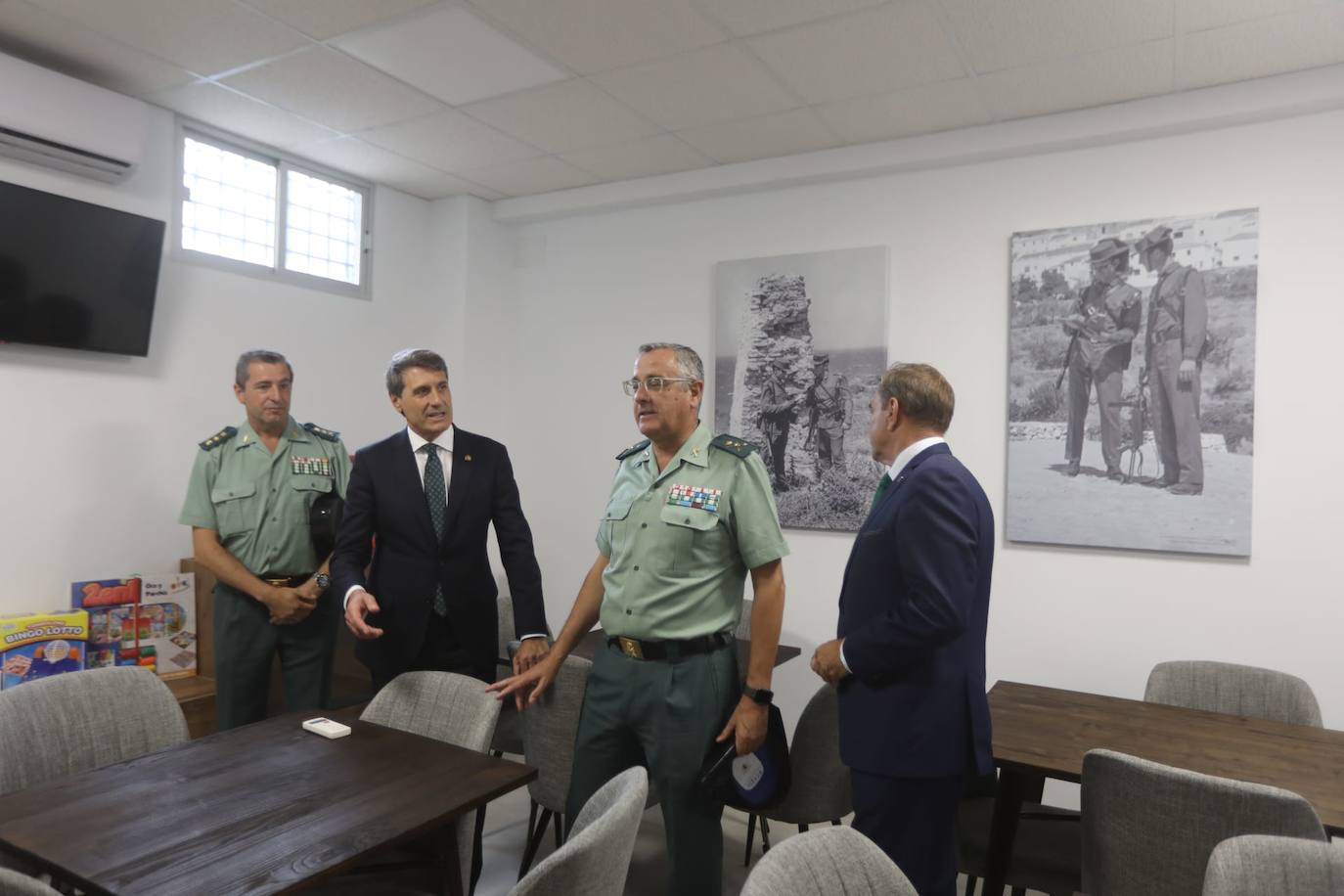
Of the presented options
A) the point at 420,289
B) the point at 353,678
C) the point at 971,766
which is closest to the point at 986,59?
the point at 971,766

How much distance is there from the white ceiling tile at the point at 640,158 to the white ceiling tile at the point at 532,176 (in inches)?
3.7

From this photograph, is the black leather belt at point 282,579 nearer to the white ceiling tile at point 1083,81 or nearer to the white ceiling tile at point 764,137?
the white ceiling tile at point 764,137

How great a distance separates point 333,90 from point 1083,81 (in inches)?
116

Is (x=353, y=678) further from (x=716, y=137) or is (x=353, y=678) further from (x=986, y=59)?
(x=986, y=59)

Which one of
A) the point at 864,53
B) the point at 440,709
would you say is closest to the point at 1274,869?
the point at 440,709

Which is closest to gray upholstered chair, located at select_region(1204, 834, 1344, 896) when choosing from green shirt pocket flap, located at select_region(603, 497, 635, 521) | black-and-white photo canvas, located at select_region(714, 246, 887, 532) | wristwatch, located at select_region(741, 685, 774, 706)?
wristwatch, located at select_region(741, 685, 774, 706)

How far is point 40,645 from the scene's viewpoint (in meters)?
3.22

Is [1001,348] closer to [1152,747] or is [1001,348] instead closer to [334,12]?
[1152,747]

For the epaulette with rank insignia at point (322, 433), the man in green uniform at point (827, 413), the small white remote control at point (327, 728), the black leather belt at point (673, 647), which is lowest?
the small white remote control at point (327, 728)

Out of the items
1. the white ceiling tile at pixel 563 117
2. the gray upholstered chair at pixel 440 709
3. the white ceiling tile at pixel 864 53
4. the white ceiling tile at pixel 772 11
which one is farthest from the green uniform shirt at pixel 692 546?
the white ceiling tile at pixel 563 117

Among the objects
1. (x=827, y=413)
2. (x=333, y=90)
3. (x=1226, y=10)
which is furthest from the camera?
(x=827, y=413)

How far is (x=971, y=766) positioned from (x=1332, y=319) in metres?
2.50

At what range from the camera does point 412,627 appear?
253 cm

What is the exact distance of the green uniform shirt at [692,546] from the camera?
222 cm
